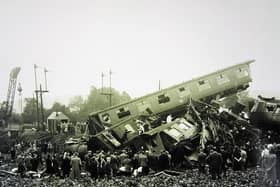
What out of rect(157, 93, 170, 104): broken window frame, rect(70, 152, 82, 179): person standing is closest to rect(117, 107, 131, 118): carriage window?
rect(157, 93, 170, 104): broken window frame

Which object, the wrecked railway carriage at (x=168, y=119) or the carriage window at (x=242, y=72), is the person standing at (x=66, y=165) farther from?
the carriage window at (x=242, y=72)

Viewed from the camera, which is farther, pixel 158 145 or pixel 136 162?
pixel 158 145

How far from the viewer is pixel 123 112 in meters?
5.09

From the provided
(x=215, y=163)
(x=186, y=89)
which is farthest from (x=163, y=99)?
(x=215, y=163)

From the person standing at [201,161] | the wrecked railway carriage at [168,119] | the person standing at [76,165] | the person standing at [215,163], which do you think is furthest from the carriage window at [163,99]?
the person standing at [76,165]

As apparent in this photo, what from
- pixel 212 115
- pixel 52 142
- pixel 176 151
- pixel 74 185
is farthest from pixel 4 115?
pixel 212 115

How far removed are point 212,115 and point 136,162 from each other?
3.86 feet

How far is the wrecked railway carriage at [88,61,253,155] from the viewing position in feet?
16.7

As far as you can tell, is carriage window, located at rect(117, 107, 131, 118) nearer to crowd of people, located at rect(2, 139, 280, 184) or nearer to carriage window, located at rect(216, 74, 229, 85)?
crowd of people, located at rect(2, 139, 280, 184)

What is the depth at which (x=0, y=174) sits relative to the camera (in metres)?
4.79

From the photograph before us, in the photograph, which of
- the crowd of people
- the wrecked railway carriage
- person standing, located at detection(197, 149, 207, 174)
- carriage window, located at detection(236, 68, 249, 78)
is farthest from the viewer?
the wrecked railway carriage

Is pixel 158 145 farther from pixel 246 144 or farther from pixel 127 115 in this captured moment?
pixel 246 144

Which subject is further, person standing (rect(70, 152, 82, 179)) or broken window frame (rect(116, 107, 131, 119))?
broken window frame (rect(116, 107, 131, 119))

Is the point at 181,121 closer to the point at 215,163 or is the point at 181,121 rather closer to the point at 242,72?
the point at 215,163
